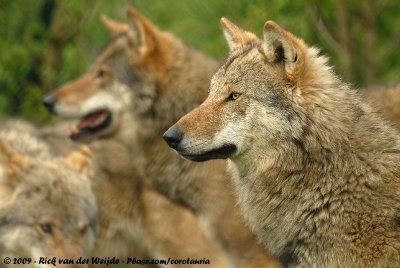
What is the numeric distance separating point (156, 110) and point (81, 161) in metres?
1.04

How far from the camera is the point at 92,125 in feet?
32.9

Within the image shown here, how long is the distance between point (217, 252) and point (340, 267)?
321 centimetres

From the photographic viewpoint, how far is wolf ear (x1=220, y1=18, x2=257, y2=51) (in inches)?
278

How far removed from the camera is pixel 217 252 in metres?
9.48

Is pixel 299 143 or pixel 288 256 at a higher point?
pixel 299 143

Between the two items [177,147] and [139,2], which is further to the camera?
[139,2]

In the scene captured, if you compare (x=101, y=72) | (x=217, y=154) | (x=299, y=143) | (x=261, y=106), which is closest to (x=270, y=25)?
(x=261, y=106)

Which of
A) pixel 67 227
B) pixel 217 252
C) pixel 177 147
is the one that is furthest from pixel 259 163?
pixel 217 252

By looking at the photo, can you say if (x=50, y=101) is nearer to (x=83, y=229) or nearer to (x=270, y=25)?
(x=83, y=229)

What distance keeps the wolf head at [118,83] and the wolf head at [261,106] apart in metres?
2.97

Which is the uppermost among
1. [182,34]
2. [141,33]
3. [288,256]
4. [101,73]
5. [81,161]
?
[141,33]

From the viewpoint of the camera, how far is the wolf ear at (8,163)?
8.18 metres

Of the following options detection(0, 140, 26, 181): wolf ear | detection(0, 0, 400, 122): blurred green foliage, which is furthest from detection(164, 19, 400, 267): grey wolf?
detection(0, 0, 400, 122): blurred green foliage

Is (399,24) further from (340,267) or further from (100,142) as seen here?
(340,267)
